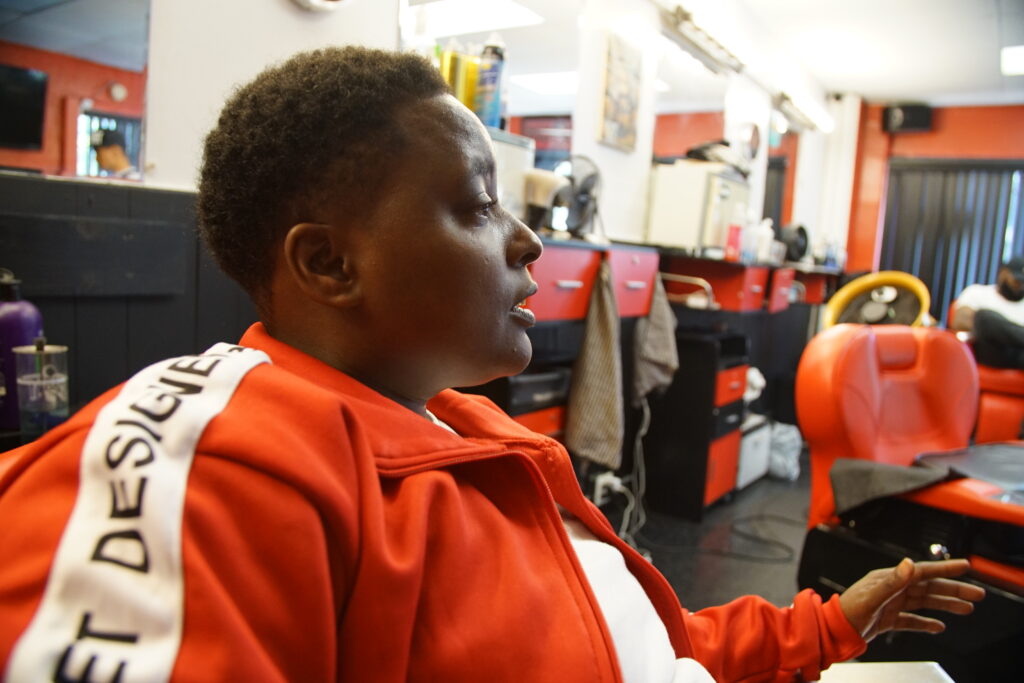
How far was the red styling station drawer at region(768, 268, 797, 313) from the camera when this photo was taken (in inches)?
164

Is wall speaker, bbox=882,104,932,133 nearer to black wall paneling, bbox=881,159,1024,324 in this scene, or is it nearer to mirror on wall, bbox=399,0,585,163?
black wall paneling, bbox=881,159,1024,324

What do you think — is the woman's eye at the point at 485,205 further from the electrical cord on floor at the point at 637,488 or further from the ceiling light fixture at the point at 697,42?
the ceiling light fixture at the point at 697,42

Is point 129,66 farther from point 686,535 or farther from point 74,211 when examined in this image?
point 686,535

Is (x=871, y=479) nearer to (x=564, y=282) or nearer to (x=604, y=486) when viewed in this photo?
(x=564, y=282)

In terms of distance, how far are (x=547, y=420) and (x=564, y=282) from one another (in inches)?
19.6

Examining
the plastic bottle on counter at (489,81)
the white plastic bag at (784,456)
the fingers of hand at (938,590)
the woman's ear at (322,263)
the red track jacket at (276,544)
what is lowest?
the white plastic bag at (784,456)

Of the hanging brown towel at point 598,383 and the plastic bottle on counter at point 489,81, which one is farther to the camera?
the hanging brown towel at point 598,383

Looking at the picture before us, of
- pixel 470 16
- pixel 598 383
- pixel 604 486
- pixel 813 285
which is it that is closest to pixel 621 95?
pixel 470 16

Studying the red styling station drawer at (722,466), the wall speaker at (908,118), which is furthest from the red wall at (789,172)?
the red styling station drawer at (722,466)

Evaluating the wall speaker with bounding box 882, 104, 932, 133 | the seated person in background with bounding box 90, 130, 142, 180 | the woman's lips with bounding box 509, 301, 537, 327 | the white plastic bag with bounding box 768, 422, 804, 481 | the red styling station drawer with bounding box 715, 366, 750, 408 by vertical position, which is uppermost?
the wall speaker with bounding box 882, 104, 932, 133

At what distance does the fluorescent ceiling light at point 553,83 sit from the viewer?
2900 millimetres

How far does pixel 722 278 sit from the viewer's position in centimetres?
367

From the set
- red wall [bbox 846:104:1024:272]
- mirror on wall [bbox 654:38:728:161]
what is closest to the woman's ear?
mirror on wall [bbox 654:38:728:161]

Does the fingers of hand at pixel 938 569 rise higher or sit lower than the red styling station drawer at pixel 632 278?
lower
